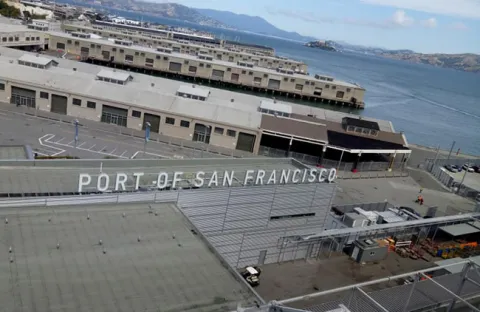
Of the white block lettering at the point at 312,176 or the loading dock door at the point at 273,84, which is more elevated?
the white block lettering at the point at 312,176

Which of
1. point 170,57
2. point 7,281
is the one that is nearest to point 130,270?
point 7,281

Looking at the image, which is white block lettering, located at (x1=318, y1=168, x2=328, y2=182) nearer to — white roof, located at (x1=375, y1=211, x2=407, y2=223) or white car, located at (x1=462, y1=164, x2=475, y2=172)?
white roof, located at (x1=375, y1=211, x2=407, y2=223)

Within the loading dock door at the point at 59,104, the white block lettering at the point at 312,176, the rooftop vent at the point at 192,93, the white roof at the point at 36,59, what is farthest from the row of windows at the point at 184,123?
the white block lettering at the point at 312,176

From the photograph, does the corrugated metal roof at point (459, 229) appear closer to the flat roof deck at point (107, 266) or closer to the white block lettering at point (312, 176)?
the white block lettering at point (312, 176)

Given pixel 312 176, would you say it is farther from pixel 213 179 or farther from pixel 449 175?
pixel 449 175

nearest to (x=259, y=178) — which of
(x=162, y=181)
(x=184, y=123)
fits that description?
(x=162, y=181)

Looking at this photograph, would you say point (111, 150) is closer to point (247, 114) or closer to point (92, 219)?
point (247, 114)
